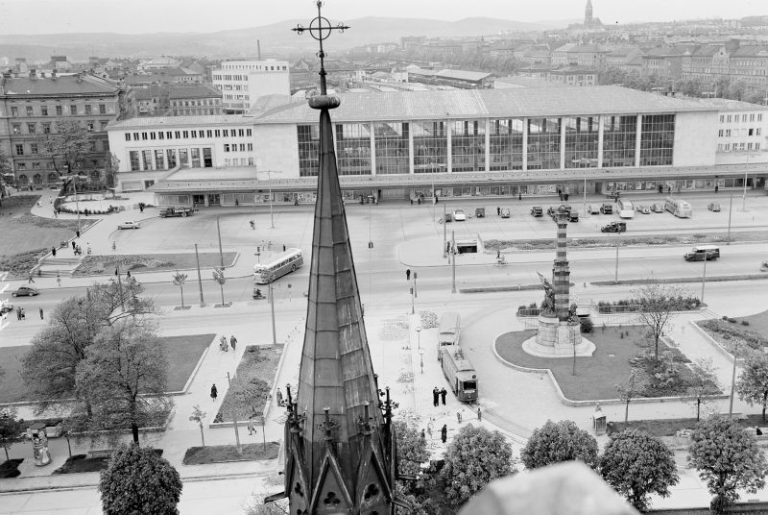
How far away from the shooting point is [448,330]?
58625 millimetres

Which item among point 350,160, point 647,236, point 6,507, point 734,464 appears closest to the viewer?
point 734,464

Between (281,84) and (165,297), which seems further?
(281,84)

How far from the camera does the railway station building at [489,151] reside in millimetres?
113312

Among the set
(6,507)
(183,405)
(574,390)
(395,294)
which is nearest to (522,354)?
(574,390)

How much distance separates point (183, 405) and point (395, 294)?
24666 millimetres

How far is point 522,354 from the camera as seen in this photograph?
56.3 meters

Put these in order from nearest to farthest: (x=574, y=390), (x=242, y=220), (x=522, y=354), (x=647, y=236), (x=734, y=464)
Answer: (x=734, y=464) < (x=574, y=390) < (x=522, y=354) < (x=647, y=236) < (x=242, y=220)

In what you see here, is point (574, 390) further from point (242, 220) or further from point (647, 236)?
point (242, 220)

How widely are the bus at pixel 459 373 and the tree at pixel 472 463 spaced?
42.6 feet

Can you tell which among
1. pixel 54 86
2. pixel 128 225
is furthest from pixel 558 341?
pixel 54 86

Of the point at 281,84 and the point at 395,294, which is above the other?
the point at 281,84

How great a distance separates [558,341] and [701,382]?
10.6 metres

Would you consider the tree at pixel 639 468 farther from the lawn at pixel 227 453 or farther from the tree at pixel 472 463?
the lawn at pixel 227 453

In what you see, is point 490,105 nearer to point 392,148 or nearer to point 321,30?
point 392,148
